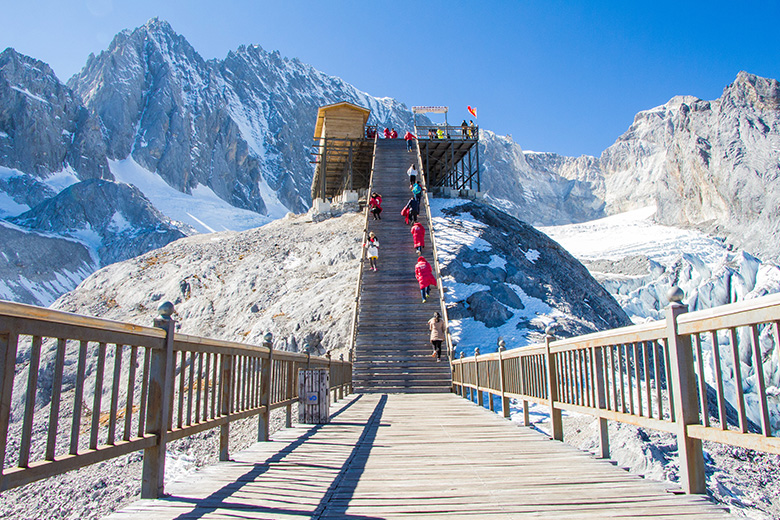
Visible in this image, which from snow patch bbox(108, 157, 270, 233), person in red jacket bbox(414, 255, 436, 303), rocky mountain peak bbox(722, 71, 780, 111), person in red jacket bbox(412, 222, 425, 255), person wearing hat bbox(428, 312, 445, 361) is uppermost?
rocky mountain peak bbox(722, 71, 780, 111)

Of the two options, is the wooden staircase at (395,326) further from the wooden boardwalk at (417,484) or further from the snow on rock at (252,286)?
the wooden boardwalk at (417,484)

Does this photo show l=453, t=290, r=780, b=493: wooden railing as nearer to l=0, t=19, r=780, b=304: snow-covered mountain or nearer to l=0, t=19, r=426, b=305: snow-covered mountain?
l=0, t=19, r=426, b=305: snow-covered mountain

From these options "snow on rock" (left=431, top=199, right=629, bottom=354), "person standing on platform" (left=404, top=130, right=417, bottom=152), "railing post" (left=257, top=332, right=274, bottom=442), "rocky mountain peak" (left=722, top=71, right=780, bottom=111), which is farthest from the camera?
"rocky mountain peak" (left=722, top=71, right=780, bottom=111)

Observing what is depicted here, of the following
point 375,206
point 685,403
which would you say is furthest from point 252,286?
point 685,403

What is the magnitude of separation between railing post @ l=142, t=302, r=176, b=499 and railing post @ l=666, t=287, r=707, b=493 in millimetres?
3519

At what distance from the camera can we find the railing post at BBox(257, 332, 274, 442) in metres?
6.40

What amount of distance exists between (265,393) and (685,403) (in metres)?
4.75

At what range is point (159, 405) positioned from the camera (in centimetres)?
381

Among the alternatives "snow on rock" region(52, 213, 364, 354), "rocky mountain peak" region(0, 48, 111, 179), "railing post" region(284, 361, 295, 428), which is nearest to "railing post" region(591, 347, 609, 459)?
"railing post" region(284, 361, 295, 428)

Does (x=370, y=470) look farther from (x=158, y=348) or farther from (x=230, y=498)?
(x=158, y=348)

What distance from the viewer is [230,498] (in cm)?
361

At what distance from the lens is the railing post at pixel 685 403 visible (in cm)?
352

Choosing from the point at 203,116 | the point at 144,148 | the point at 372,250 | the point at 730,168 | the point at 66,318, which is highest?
the point at 203,116

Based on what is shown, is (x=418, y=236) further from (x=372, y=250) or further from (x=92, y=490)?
(x=92, y=490)
